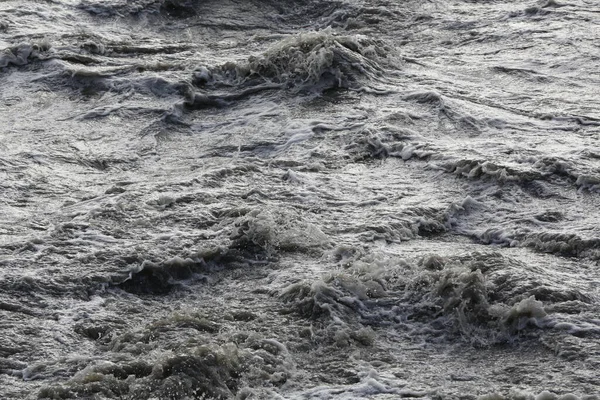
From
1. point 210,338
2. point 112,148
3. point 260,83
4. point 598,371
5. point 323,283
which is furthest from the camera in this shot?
point 260,83

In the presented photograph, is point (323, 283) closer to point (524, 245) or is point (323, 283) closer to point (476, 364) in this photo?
point (476, 364)

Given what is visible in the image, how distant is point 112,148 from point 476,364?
15.5 ft

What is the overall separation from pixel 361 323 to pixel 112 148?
12.9ft

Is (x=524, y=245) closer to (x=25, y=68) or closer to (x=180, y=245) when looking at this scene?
(x=180, y=245)

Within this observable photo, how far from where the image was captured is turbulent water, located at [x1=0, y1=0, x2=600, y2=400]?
5668mm

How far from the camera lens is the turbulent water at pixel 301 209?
567 cm

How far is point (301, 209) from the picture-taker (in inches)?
303

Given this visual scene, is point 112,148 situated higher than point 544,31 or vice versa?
point 544,31

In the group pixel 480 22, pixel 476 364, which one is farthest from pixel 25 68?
pixel 476 364

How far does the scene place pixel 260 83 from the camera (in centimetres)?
1067

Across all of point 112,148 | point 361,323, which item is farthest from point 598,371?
point 112,148

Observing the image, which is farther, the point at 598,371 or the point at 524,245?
the point at 524,245

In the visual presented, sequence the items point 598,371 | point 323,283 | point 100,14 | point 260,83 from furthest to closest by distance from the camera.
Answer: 1. point 100,14
2. point 260,83
3. point 323,283
4. point 598,371

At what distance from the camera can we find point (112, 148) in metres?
9.12
